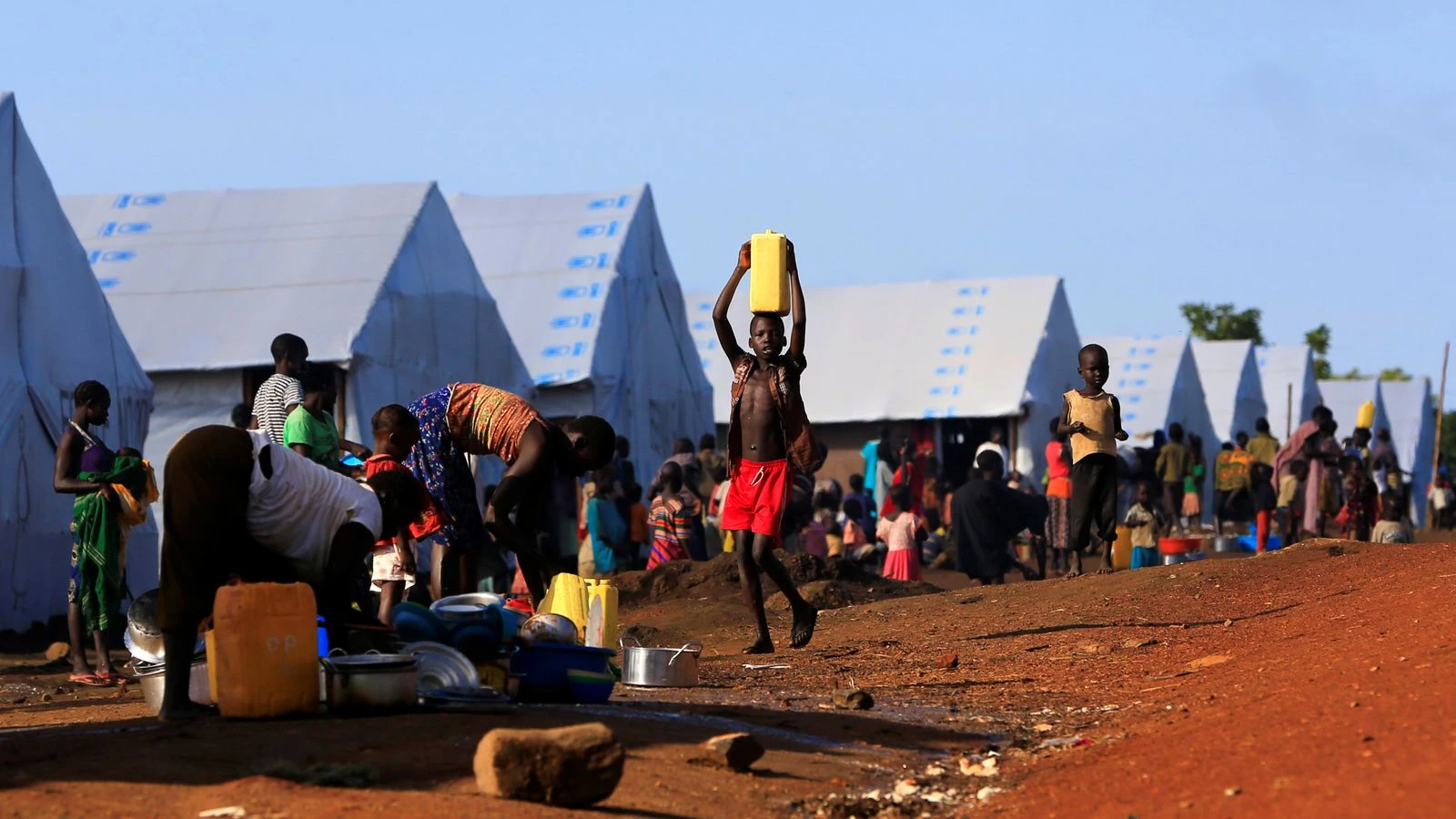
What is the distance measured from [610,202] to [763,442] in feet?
44.2

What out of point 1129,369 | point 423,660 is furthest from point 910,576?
point 1129,369

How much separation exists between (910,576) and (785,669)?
6486 millimetres

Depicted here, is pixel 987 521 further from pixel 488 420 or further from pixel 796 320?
pixel 488 420

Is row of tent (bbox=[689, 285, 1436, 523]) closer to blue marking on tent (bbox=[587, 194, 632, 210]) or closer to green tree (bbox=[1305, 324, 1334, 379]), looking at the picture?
blue marking on tent (bbox=[587, 194, 632, 210])

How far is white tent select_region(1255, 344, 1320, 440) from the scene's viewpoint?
4200cm

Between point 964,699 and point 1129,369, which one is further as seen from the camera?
point 1129,369

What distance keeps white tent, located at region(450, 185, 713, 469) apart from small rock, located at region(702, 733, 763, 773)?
14.4 m

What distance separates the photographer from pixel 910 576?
14.1 meters

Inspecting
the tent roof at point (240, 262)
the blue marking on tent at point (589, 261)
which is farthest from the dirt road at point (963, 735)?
the blue marking on tent at point (589, 261)

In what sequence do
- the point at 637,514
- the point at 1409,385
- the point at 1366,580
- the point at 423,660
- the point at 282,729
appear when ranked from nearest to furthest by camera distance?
the point at 282,729 < the point at 423,660 < the point at 1366,580 < the point at 637,514 < the point at 1409,385

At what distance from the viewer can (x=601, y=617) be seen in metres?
7.20

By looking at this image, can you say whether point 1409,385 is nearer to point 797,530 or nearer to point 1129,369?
point 1129,369

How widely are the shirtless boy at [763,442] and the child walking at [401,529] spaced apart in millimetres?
1372

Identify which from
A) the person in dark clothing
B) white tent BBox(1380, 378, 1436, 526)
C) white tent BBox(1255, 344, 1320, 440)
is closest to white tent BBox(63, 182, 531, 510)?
the person in dark clothing
